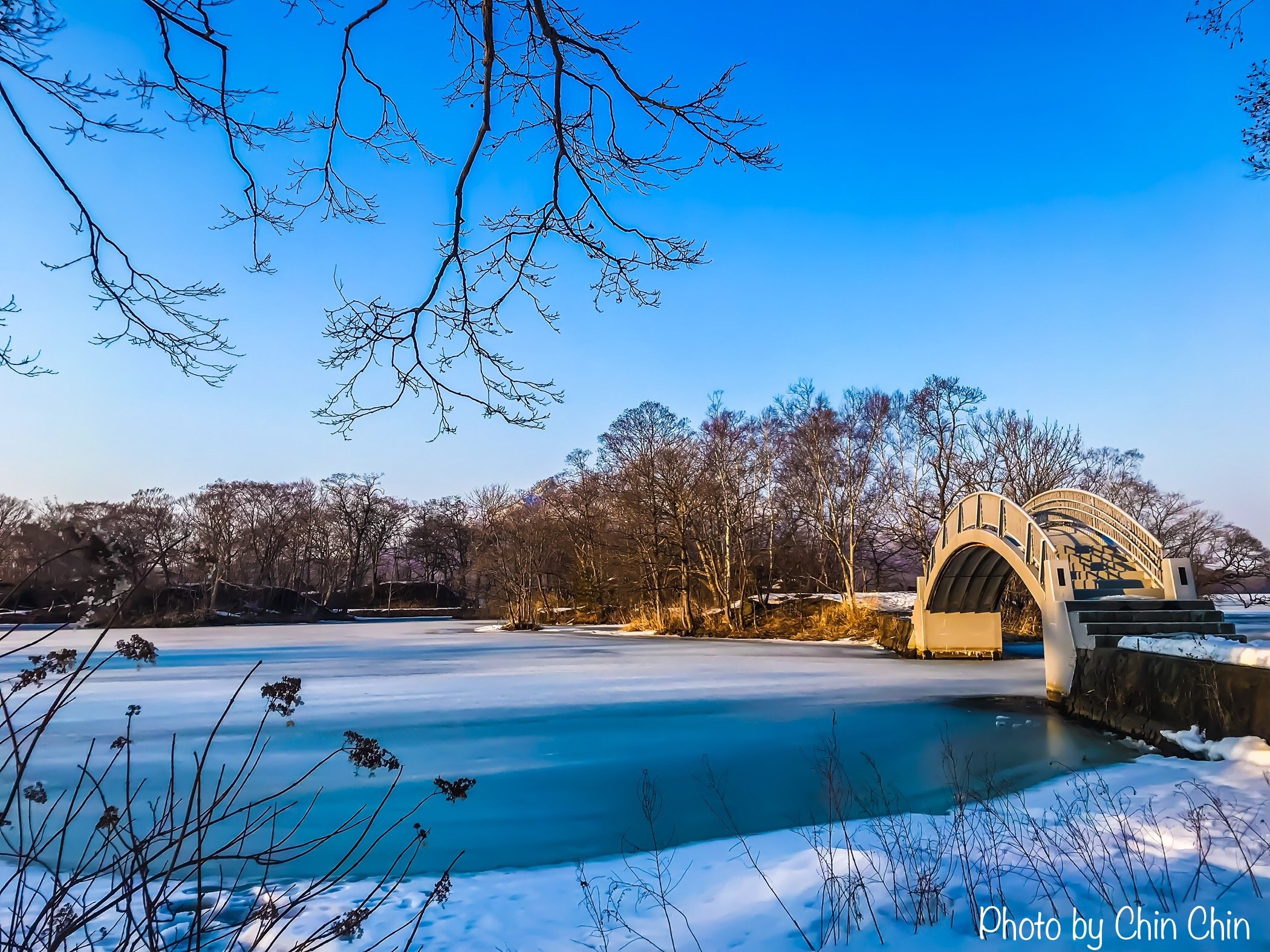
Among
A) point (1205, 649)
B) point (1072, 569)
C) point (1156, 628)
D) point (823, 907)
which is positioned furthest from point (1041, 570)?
point (823, 907)

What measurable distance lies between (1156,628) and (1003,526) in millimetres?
5197

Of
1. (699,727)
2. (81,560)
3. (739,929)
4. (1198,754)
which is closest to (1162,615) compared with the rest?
(1198,754)

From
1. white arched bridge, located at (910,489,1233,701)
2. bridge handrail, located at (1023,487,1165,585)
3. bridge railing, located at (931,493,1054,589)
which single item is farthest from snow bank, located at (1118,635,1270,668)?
bridge railing, located at (931,493,1054,589)

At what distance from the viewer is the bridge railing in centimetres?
1634

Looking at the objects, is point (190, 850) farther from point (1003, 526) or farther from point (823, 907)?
point (1003, 526)

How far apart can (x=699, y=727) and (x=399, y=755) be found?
4567mm

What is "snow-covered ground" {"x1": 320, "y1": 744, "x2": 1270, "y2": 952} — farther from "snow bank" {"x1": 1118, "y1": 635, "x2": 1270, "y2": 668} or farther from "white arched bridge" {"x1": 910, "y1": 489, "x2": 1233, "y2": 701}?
"white arched bridge" {"x1": 910, "y1": 489, "x2": 1233, "y2": 701}

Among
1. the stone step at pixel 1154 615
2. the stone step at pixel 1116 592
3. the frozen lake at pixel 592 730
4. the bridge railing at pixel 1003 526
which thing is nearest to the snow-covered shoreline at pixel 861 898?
the frozen lake at pixel 592 730

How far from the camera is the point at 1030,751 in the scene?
10383mm

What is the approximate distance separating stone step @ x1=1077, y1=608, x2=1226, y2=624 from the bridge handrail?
1413 mm

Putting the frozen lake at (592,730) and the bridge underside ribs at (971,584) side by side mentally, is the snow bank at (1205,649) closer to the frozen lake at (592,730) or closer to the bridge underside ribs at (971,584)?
the frozen lake at (592,730)

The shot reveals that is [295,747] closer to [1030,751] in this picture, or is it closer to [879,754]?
[879,754]

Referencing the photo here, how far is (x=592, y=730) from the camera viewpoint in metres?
11.9

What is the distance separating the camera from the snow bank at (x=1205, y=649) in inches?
348
